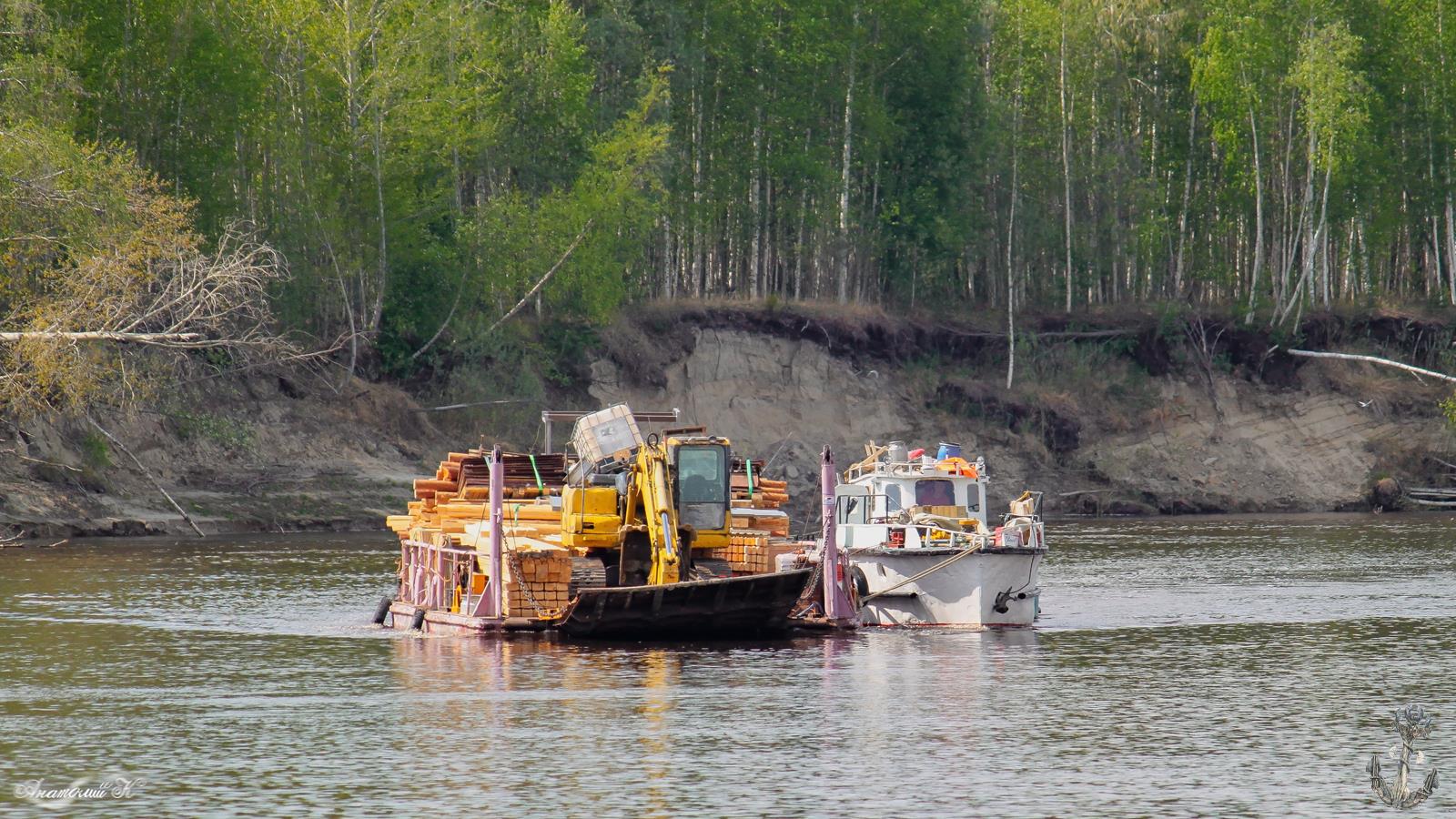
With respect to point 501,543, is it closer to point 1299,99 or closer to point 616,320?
point 616,320

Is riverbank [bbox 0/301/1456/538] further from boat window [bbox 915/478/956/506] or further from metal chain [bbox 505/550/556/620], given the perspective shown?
metal chain [bbox 505/550/556/620]

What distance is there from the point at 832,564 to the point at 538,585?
5.18 meters

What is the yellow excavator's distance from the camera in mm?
34219

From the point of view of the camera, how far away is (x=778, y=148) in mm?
84688

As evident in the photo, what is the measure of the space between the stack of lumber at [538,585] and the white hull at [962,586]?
5.97m

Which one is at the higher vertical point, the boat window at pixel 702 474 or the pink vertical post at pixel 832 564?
the boat window at pixel 702 474

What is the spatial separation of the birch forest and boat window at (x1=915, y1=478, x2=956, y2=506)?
30781 millimetres

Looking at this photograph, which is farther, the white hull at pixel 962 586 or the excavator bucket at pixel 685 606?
the white hull at pixel 962 586

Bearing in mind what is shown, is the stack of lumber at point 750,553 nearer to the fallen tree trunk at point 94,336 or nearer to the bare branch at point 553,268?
the fallen tree trunk at point 94,336

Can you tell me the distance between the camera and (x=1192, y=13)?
299 feet

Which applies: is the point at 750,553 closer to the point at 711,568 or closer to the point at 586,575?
the point at 711,568

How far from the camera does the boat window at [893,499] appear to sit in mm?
39719

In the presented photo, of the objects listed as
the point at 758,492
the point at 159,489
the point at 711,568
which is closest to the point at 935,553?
the point at 711,568

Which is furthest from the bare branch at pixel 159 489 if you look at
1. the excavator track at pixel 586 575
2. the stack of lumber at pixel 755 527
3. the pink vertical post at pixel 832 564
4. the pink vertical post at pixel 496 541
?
the pink vertical post at pixel 832 564
